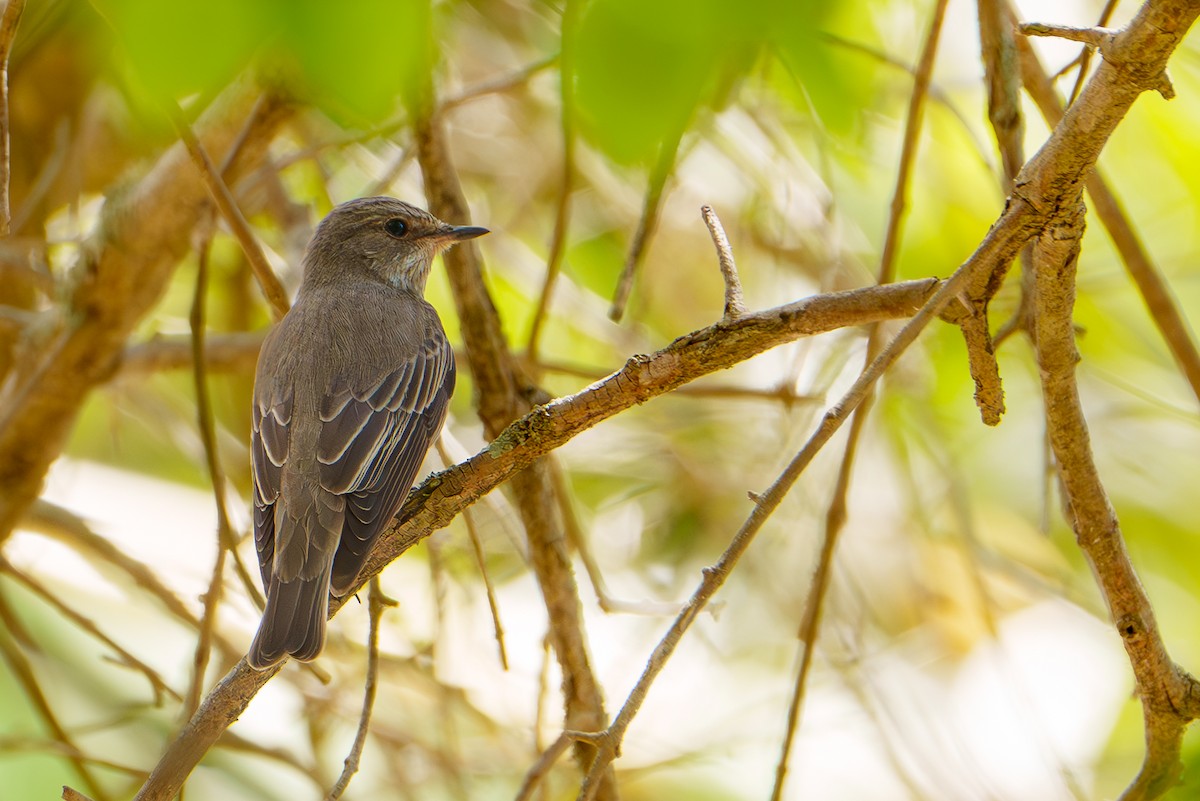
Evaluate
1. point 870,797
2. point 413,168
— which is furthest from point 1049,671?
point 413,168

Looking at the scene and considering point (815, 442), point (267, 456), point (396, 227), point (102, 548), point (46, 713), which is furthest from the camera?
point (396, 227)

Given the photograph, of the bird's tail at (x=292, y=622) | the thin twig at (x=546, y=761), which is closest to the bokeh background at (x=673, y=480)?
the bird's tail at (x=292, y=622)

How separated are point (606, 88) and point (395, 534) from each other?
1599 mm

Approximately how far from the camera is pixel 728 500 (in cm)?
621

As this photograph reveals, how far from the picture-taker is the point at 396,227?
502 centimetres

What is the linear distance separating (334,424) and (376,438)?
15 centimetres

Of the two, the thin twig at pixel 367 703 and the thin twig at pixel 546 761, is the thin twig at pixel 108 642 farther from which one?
the thin twig at pixel 546 761

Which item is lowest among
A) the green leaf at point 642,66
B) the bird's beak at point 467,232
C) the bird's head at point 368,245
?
the green leaf at point 642,66

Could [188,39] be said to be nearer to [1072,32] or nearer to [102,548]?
[1072,32]

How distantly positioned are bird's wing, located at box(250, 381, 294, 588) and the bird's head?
3.60 feet

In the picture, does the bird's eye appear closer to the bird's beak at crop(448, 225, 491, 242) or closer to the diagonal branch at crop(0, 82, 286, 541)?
the diagonal branch at crop(0, 82, 286, 541)

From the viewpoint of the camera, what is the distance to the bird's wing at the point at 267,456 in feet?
12.0

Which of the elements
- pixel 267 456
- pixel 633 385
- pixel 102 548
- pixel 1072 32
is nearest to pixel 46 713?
pixel 102 548

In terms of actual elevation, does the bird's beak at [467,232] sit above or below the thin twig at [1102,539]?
above
